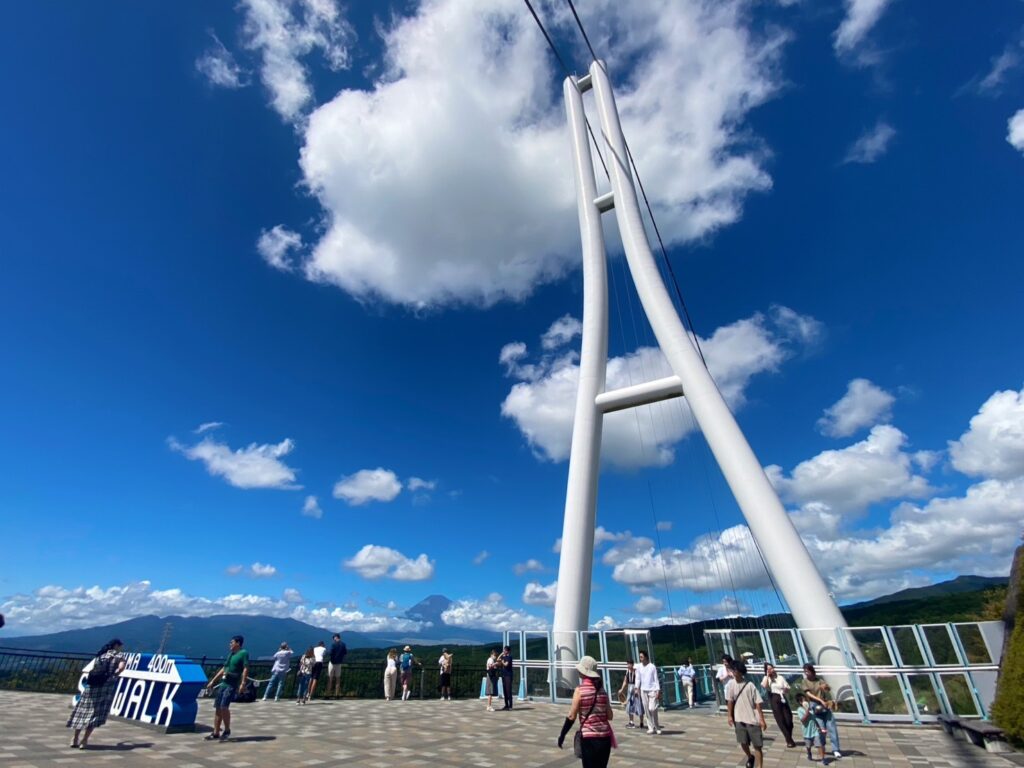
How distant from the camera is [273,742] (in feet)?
24.3

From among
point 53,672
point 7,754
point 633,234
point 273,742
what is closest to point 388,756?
point 273,742

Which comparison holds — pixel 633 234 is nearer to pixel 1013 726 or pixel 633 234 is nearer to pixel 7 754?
pixel 1013 726

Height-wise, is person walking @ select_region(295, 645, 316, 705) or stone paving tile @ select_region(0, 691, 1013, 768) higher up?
person walking @ select_region(295, 645, 316, 705)

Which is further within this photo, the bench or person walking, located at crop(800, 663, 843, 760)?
person walking, located at crop(800, 663, 843, 760)

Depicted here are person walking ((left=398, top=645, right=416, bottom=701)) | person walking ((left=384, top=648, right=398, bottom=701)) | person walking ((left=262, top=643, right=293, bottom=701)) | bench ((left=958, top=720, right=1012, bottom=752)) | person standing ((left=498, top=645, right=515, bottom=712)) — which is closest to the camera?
bench ((left=958, top=720, right=1012, bottom=752))

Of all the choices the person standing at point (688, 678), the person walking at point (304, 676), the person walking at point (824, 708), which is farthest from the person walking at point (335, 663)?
the person walking at point (824, 708)

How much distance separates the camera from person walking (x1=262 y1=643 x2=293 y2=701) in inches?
488

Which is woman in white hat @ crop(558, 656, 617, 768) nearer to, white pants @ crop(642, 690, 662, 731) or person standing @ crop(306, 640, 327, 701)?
white pants @ crop(642, 690, 662, 731)

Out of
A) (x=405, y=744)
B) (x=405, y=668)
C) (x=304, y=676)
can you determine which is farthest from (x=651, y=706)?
(x=304, y=676)

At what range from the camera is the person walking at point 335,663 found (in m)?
13.4

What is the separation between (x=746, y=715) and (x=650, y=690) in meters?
3.67

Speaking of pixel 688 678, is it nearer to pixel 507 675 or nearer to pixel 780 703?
pixel 507 675

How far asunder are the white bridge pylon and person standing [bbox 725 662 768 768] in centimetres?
578

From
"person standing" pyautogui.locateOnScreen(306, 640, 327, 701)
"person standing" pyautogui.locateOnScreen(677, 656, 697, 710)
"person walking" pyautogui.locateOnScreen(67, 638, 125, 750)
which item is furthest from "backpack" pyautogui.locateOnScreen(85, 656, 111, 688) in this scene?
"person standing" pyautogui.locateOnScreen(677, 656, 697, 710)
